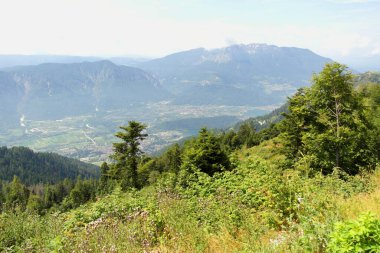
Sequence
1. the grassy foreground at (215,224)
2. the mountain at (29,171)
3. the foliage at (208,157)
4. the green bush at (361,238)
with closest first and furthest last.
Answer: the green bush at (361,238), the grassy foreground at (215,224), the foliage at (208,157), the mountain at (29,171)

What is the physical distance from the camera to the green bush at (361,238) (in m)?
3.53

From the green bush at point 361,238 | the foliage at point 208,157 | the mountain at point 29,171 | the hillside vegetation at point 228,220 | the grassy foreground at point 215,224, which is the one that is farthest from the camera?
the mountain at point 29,171

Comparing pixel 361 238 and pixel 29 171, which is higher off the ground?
pixel 361 238

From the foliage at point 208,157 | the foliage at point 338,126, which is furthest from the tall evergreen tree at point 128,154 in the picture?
the foliage at point 338,126

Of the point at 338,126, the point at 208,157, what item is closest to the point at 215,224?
the point at 338,126

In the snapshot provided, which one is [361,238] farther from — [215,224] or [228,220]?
[215,224]

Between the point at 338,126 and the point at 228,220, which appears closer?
the point at 228,220

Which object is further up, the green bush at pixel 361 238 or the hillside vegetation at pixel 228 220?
the green bush at pixel 361 238

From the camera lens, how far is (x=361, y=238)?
359cm

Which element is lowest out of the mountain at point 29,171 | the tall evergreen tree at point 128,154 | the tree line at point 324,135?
the mountain at point 29,171

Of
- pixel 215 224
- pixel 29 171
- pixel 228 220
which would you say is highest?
pixel 228 220

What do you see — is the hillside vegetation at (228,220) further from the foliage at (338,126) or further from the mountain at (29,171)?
the mountain at (29,171)

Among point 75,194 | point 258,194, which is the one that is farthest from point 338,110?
point 75,194

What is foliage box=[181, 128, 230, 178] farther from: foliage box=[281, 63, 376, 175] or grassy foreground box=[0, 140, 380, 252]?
grassy foreground box=[0, 140, 380, 252]
